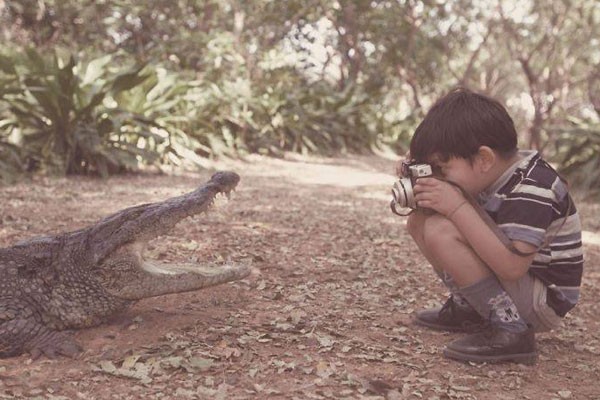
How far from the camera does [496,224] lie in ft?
7.47

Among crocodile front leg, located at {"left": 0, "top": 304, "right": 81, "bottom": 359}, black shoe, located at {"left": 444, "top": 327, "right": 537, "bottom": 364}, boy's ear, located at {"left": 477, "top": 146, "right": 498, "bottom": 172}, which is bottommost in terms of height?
crocodile front leg, located at {"left": 0, "top": 304, "right": 81, "bottom": 359}

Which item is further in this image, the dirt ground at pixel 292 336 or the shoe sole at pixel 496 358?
the shoe sole at pixel 496 358

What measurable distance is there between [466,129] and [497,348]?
2.65 feet

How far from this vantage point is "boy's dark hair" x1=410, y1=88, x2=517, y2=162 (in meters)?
2.25

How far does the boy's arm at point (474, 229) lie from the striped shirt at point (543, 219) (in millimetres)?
65

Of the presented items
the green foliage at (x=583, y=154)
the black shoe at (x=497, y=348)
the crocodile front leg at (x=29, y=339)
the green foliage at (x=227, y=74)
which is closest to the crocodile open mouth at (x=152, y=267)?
the crocodile front leg at (x=29, y=339)

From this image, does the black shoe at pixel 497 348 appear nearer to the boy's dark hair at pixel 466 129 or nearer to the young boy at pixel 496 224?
the young boy at pixel 496 224

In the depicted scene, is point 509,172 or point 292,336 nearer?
point 509,172

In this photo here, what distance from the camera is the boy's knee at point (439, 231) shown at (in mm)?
2281

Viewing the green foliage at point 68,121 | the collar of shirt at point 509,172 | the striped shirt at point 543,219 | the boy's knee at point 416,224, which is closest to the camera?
the striped shirt at point 543,219

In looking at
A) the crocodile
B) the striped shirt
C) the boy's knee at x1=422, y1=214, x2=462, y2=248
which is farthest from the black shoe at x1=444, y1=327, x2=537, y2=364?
the crocodile

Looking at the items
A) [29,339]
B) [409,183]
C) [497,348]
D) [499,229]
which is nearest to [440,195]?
[409,183]

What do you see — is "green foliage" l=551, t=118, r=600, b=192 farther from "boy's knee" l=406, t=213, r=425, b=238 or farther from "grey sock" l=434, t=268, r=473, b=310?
"boy's knee" l=406, t=213, r=425, b=238

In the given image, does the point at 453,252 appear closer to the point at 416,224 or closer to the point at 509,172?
the point at 416,224
